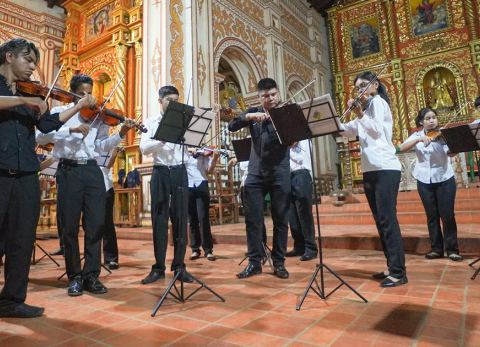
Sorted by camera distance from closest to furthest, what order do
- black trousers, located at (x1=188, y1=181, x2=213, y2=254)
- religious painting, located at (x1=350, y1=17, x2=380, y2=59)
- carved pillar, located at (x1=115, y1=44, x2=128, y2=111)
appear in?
black trousers, located at (x1=188, y1=181, x2=213, y2=254) → carved pillar, located at (x1=115, y1=44, x2=128, y2=111) → religious painting, located at (x1=350, y1=17, x2=380, y2=59)

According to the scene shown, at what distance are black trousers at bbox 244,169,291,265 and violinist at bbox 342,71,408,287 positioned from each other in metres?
0.68

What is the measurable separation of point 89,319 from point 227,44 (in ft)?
28.7


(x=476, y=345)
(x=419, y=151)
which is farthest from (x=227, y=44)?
(x=476, y=345)

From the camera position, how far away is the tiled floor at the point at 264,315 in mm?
1670

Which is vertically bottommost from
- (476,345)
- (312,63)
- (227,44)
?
(476,345)

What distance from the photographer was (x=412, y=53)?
45.1 ft

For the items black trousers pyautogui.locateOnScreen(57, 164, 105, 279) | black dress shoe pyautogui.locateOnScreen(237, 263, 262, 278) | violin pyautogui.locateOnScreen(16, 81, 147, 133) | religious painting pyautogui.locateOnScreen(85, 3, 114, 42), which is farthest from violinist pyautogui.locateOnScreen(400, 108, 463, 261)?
religious painting pyautogui.locateOnScreen(85, 3, 114, 42)

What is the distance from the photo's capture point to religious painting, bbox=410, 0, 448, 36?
13.2 metres

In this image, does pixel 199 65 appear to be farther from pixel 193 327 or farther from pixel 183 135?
pixel 193 327

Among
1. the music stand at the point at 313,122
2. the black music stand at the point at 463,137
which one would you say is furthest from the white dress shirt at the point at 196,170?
the black music stand at the point at 463,137

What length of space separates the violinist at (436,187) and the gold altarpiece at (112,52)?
577cm

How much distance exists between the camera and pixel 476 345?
1514 mm

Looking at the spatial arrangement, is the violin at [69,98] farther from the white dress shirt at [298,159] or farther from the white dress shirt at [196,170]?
the white dress shirt at [298,159]

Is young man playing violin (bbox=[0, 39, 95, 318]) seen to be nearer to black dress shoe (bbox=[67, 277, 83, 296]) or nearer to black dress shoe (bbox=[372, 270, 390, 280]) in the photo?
black dress shoe (bbox=[67, 277, 83, 296])
